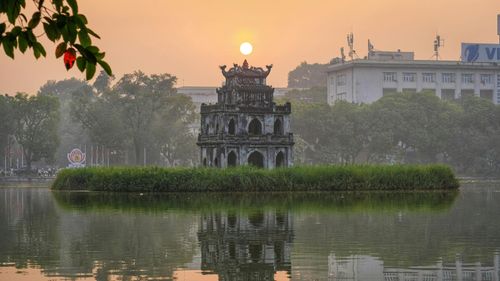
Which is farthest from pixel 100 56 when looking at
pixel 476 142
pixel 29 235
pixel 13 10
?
pixel 476 142

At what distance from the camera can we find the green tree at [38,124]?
121688mm

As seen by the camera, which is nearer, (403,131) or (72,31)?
(72,31)

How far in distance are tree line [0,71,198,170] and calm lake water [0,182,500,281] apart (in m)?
76.6

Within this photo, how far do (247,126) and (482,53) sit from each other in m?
104

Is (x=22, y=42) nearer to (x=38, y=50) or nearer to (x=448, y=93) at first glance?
(x=38, y=50)

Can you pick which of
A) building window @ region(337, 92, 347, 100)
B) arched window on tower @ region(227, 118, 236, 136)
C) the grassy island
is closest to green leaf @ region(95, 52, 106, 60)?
the grassy island

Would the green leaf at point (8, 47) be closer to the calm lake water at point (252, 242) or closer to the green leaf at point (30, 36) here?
the green leaf at point (30, 36)

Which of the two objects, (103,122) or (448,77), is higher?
(448,77)

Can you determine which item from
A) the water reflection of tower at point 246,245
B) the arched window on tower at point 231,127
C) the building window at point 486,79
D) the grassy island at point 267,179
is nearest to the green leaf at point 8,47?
the water reflection of tower at point 246,245

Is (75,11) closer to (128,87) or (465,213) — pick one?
(465,213)

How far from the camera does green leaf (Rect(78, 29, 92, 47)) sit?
9.06m

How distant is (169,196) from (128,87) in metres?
69.8

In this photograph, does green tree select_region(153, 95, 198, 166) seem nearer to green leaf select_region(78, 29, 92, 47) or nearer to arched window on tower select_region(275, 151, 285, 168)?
arched window on tower select_region(275, 151, 285, 168)

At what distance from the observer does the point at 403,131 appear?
12581 centimetres
